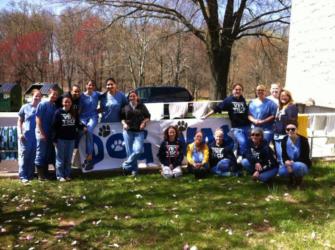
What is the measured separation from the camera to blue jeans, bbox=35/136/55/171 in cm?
746

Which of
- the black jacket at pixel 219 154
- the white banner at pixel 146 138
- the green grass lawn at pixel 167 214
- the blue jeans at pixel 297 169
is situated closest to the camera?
the green grass lawn at pixel 167 214

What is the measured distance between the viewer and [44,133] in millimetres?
7438

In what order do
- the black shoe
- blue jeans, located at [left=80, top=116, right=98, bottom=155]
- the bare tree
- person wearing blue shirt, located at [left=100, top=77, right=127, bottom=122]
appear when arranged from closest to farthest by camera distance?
blue jeans, located at [left=80, top=116, right=98, bottom=155]
person wearing blue shirt, located at [left=100, top=77, right=127, bottom=122]
the black shoe
the bare tree

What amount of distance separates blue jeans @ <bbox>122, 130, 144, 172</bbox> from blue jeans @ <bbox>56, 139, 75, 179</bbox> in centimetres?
101

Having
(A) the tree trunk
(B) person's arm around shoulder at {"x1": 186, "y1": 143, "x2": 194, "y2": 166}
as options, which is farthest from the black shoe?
(A) the tree trunk

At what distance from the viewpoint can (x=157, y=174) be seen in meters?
8.09

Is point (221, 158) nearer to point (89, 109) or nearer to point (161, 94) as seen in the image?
point (89, 109)

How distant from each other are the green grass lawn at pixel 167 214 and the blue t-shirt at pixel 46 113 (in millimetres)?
946

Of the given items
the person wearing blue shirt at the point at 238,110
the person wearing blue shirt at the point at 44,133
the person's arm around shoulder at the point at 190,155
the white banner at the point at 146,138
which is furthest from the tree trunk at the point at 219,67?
the person wearing blue shirt at the point at 44,133

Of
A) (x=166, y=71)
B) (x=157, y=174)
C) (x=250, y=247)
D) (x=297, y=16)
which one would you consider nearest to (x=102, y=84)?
(x=166, y=71)

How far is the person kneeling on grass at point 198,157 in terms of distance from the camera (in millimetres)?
7594

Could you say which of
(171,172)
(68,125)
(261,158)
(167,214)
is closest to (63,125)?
(68,125)

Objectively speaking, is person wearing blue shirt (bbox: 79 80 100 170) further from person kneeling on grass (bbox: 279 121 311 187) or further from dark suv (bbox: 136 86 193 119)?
dark suv (bbox: 136 86 193 119)

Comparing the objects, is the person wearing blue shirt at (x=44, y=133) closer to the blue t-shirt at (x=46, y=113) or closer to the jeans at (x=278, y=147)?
the blue t-shirt at (x=46, y=113)
